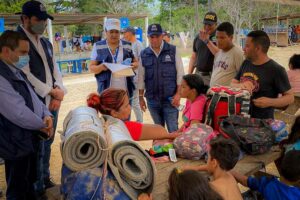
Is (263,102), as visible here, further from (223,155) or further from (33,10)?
(33,10)

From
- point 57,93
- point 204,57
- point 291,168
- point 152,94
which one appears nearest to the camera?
point 291,168

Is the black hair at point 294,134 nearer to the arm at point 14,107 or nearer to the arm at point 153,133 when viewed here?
the arm at point 153,133

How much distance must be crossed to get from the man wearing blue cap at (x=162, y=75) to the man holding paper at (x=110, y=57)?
242 mm

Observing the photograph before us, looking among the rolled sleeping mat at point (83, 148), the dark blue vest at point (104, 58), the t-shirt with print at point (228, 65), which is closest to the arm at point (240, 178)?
the rolled sleeping mat at point (83, 148)

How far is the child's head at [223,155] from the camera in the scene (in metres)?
2.01

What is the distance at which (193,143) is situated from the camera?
242cm

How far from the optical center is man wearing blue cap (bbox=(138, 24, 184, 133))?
A: 3.90 metres

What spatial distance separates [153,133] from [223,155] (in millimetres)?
730

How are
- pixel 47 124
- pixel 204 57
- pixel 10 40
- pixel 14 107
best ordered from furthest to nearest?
1. pixel 204 57
2. pixel 47 124
3. pixel 10 40
4. pixel 14 107

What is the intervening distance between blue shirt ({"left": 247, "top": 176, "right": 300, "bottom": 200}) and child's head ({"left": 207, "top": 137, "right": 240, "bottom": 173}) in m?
0.22

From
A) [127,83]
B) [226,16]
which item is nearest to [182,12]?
[226,16]

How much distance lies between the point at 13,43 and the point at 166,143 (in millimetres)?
1462

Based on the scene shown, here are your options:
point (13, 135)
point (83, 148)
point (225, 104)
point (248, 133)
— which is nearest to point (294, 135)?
point (248, 133)

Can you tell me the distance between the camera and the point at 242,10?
28.1 m
